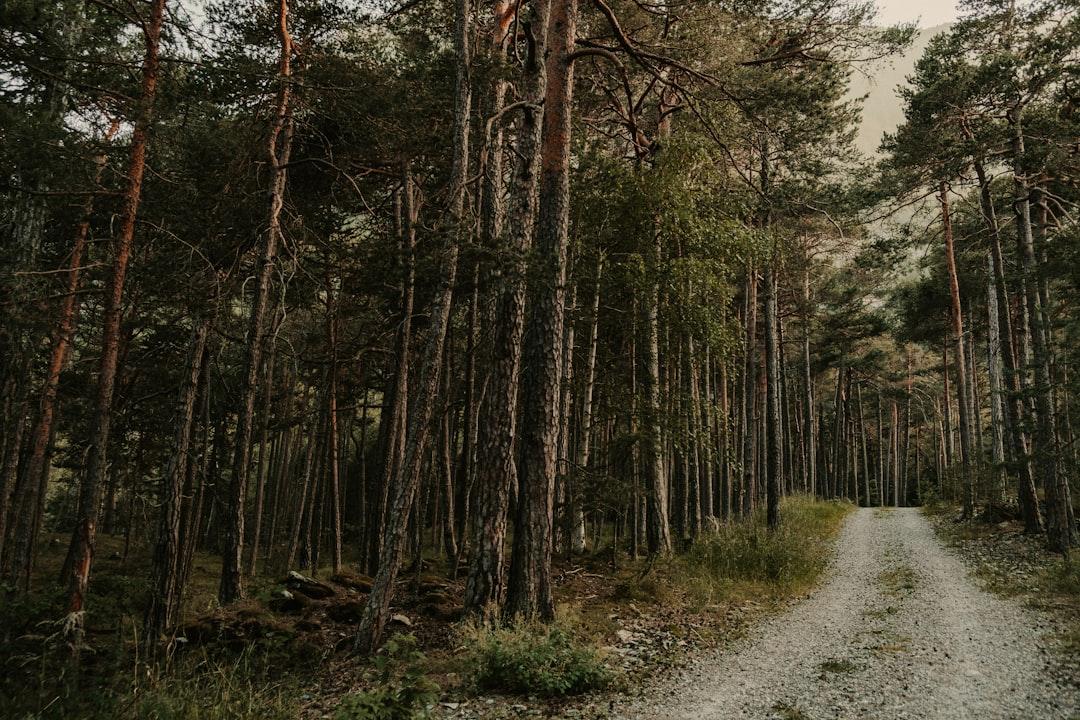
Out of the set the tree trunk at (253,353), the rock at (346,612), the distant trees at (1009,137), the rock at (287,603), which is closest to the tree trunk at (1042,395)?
the distant trees at (1009,137)

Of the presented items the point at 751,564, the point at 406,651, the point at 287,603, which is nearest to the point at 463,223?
the point at 406,651

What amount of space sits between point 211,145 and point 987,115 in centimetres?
1779

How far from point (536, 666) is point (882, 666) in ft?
12.9

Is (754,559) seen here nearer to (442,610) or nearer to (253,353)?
(442,610)

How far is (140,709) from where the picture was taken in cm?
521

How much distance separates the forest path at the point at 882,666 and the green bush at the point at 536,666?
0.65 m

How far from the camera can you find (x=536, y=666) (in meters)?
5.98

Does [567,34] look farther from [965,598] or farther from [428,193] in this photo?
[965,598]

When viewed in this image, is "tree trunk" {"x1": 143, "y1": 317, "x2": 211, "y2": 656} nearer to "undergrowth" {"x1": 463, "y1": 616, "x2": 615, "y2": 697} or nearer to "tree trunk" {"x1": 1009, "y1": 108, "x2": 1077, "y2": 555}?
"undergrowth" {"x1": 463, "y1": 616, "x2": 615, "y2": 697}

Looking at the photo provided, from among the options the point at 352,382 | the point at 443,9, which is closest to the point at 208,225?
the point at 443,9

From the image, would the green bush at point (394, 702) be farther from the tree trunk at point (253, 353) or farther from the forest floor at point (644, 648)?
the tree trunk at point (253, 353)

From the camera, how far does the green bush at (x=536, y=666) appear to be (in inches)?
231

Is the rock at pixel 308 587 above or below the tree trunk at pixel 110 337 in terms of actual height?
below

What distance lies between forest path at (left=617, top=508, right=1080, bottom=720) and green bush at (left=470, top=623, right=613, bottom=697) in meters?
0.65
